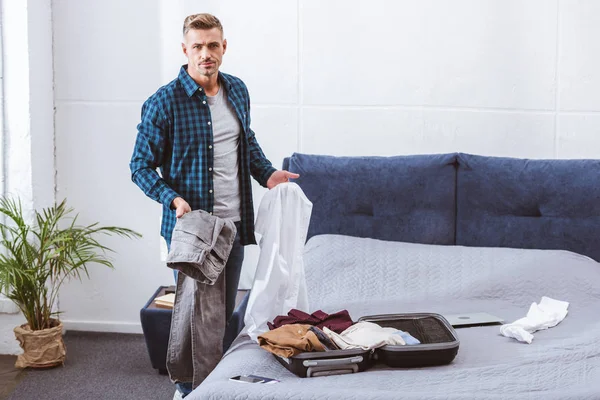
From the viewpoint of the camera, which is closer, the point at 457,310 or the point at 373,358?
the point at 373,358

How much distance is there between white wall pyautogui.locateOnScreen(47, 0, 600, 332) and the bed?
30 centimetres

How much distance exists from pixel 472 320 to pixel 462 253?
1.91ft

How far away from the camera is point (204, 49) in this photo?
283 centimetres

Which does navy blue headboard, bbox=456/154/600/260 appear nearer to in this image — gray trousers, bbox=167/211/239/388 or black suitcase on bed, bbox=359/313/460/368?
black suitcase on bed, bbox=359/313/460/368

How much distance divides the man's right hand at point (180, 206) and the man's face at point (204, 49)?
0.47 metres

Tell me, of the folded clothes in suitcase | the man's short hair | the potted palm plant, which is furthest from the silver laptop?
the potted palm plant

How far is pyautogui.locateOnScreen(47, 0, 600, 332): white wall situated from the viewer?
3.84 meters

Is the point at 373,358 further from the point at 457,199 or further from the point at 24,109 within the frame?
the point at 24,109

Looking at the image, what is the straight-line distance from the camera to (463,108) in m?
3.90

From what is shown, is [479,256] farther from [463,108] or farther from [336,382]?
[336,382]

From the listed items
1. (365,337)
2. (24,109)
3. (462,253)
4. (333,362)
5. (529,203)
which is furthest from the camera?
(24,109)

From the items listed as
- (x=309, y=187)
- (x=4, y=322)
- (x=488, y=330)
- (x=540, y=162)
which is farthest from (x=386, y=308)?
(x=4, y=322)

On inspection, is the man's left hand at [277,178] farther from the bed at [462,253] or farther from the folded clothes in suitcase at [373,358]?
the folded clothes in suitcase at [373,358]

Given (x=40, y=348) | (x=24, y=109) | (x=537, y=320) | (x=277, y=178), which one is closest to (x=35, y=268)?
(x=40, y=348)
